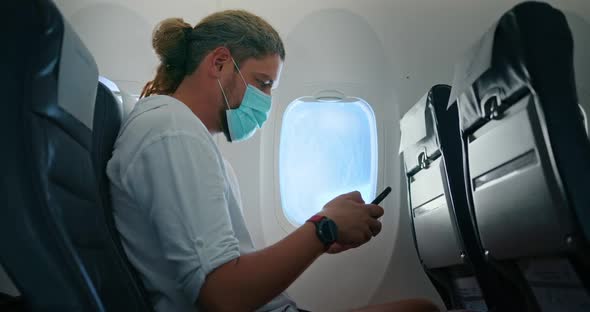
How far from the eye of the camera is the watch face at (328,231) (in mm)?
1207

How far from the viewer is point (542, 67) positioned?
1076mm

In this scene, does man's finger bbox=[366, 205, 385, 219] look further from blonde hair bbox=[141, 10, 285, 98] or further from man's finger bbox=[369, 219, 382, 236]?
blonde hair bbox=[141, 10, 285, 98]

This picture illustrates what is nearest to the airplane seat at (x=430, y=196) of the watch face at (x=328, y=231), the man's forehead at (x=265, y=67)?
the man's forehead at (x=265, y=67)

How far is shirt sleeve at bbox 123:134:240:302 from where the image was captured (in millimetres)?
1069

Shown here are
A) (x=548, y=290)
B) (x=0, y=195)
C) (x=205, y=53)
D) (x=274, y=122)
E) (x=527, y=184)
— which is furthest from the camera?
(x=274, y=122)

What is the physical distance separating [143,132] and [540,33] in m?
0.94

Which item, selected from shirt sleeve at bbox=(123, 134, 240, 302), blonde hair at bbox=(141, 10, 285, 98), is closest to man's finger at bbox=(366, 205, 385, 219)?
shirt sleeve at bbox=(123, 134, 240, 302)

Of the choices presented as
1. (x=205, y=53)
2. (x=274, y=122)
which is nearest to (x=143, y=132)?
(x=205, y=53)

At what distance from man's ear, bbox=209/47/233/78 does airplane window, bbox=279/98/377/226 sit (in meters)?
1.05

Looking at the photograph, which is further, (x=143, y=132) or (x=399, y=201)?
(x=399, y=201)

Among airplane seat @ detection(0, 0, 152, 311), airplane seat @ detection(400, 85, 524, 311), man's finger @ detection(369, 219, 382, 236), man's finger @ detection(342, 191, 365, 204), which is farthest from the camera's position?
airplane seat @ detection(400, 85, 524, 311)

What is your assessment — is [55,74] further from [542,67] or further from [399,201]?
[399,201]

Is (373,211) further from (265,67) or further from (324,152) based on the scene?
(324,152)

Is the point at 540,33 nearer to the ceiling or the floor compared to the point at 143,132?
nearer to the ceiling
